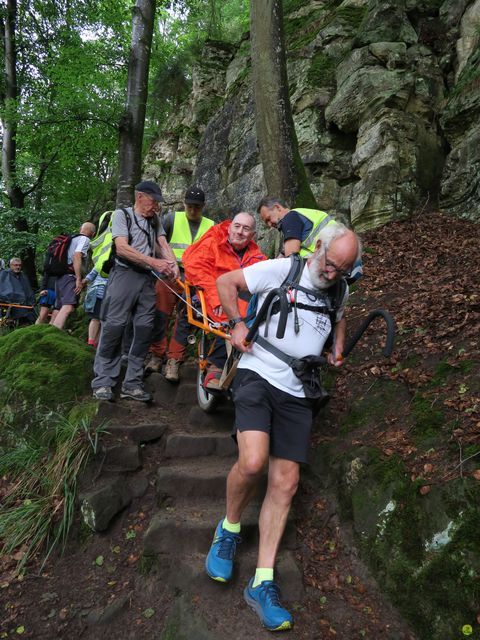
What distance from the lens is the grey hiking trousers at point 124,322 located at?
16.0 feet

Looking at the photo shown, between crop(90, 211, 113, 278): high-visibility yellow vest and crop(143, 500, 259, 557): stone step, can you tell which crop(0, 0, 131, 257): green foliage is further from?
crop(143, 500, 259, 557): stone step

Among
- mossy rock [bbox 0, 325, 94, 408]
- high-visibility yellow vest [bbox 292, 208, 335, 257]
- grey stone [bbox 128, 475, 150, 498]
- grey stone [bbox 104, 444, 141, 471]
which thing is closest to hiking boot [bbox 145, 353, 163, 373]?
mossy rock [bbox 0, 325, 94, 408]

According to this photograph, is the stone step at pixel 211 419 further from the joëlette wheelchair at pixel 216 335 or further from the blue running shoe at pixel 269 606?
the blue running shoe at pixel 269 606

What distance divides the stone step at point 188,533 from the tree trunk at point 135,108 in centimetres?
659

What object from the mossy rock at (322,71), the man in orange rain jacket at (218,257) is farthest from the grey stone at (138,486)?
the mossy rock at (322,71)

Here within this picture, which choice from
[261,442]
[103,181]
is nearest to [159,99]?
[103,181]

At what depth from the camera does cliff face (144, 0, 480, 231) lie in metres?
8.37

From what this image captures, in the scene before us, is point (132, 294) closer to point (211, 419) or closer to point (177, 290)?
point (177, 290)

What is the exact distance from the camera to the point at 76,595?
3.37 meters

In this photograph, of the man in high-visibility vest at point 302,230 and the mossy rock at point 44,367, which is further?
the mossy rock at point 44,367

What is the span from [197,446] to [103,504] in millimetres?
1057

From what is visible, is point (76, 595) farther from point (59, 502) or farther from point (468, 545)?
point (468, 545)

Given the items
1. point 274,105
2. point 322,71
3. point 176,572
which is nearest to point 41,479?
point 176,572

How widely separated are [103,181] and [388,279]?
50.8 feet
